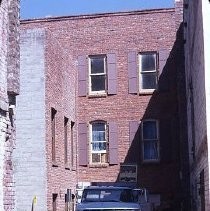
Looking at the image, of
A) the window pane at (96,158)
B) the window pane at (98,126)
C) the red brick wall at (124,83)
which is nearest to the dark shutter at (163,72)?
the red brick wall at (124,83)

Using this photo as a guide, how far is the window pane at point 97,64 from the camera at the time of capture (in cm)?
2612

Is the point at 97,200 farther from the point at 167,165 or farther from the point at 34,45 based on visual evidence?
the point at 167,165

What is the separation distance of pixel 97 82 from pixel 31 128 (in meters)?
7.98

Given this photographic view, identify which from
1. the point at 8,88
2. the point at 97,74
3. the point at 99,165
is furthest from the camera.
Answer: the point at 97,74

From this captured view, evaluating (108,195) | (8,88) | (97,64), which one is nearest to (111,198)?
(108,195)

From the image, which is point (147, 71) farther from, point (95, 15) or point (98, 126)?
point (95, 15)

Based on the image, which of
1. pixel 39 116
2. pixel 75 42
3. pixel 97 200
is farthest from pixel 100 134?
pixel 97 200

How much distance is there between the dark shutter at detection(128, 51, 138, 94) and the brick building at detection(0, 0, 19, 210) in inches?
548

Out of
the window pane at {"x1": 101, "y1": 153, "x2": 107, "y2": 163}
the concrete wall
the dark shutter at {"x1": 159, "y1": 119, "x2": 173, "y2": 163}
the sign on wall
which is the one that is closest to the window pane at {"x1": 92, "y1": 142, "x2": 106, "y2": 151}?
the window pane at {"x1": 101, "y1": 153, "x2": 107, "y2": 163}

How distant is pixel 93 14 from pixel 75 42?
159cm

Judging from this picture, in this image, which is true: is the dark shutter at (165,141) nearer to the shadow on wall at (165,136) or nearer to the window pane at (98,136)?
the shadow on wall at (165,136)

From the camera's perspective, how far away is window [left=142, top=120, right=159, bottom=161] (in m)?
25.3

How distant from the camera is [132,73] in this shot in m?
25.6

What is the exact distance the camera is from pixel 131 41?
25922 millimetres
